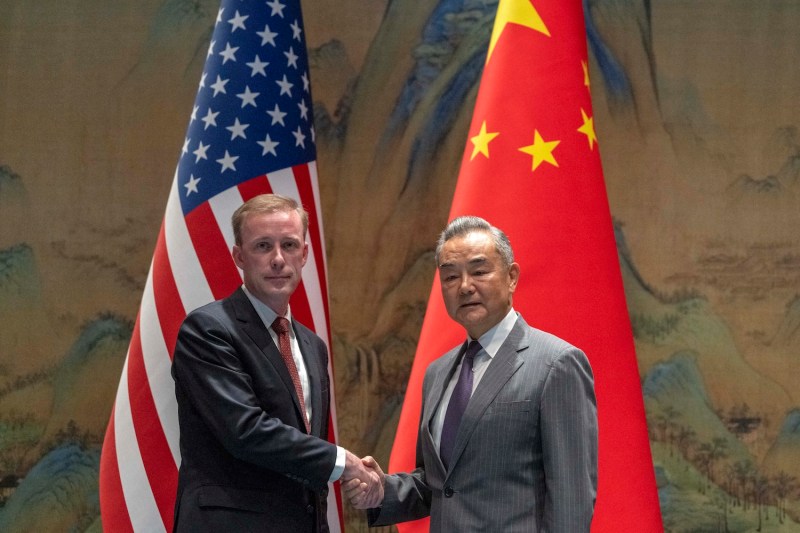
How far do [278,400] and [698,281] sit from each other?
9.01 feet

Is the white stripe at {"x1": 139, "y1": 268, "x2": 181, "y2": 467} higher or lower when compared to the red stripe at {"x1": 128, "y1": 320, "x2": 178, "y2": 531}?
higher

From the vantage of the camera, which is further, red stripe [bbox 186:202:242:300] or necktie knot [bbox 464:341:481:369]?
red stripe [bbox 186:202:242:300]

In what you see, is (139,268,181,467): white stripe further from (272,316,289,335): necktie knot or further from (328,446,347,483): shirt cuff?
(328,446,347,483): shirt cuff

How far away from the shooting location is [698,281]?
174 inches

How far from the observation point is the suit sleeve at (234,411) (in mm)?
2316

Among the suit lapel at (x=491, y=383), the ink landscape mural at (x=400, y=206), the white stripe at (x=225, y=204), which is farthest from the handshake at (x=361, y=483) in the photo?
the ink landscape mural at (x=400, y=206)

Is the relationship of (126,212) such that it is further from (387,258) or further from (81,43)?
(387,258)

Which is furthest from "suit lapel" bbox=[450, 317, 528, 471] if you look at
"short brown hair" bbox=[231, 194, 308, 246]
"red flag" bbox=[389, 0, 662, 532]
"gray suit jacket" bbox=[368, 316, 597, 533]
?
"red flag" bbox=[389, 0, 662, 532]

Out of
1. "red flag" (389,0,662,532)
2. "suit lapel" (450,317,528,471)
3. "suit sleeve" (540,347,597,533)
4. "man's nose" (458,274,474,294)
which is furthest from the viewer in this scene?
"red flag" (389,0,662,532)

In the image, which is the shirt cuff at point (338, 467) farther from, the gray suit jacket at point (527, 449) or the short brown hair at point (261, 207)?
the short brown hair at point (261, 207)

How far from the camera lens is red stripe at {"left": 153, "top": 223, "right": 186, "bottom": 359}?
3365mm

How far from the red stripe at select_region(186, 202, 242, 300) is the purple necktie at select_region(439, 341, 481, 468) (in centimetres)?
127

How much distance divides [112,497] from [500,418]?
1801mm

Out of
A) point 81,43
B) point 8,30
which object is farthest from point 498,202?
point 8,30
